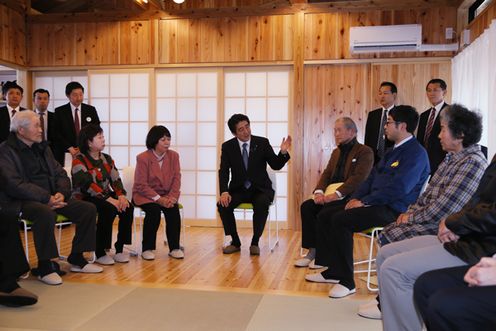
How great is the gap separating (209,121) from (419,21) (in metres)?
2.73

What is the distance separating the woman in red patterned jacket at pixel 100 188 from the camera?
12.9 ft

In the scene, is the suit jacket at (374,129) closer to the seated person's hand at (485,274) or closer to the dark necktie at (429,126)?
the dark necktie at (429,126)

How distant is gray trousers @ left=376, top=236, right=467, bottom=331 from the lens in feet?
6.45

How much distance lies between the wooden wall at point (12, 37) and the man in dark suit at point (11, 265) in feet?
11.7

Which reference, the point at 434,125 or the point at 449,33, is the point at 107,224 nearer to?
the point at 434,125

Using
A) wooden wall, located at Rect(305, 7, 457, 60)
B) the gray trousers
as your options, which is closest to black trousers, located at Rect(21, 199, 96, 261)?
the gray trousers

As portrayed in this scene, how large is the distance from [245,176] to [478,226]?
2.90m

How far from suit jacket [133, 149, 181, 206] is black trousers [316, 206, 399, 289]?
69.5 inches

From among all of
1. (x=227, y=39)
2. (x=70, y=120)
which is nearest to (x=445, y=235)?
(x=70, y=120)

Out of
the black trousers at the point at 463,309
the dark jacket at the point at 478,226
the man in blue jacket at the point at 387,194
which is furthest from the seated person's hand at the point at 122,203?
the black trousers at the point at 463,309

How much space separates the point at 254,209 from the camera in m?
4.45

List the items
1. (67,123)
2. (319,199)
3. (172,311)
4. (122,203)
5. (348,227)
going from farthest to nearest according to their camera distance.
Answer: (67,123) → (122,203) → (319,199) → (348,227) → (172,311)

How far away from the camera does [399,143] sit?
2949 millimetres

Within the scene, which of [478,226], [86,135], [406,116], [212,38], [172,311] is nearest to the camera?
[478,226]
